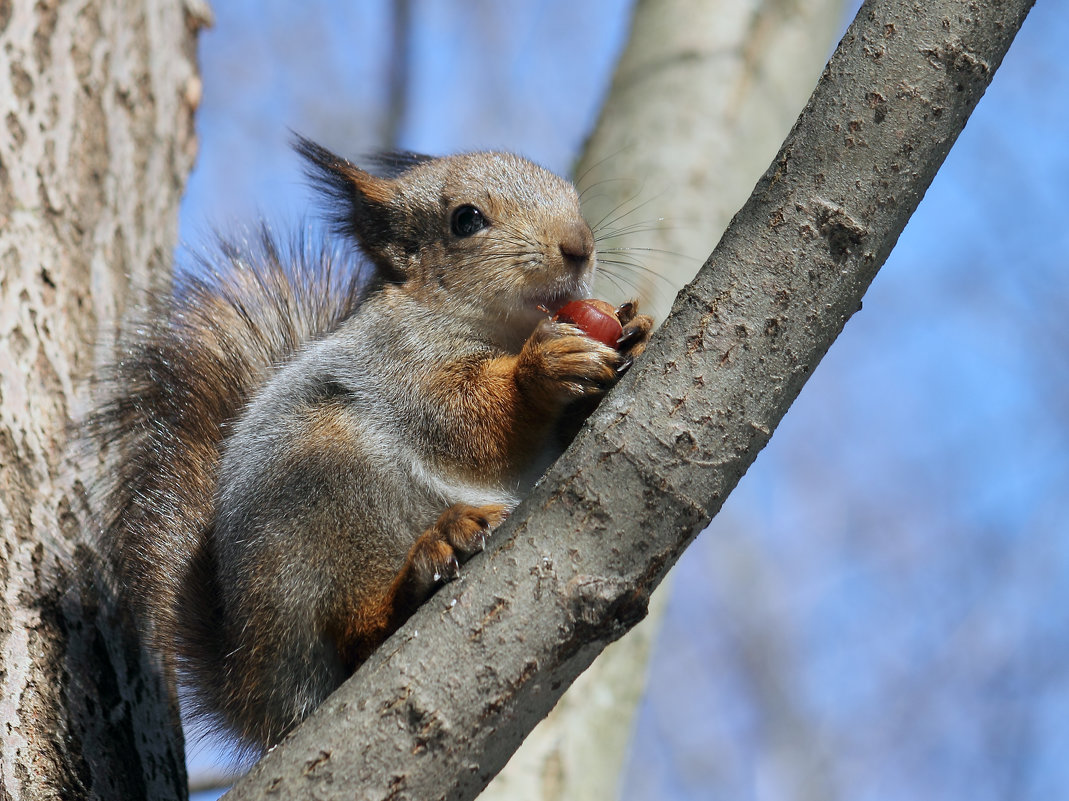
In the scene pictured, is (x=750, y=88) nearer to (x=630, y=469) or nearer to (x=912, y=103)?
(x=912, y=103)

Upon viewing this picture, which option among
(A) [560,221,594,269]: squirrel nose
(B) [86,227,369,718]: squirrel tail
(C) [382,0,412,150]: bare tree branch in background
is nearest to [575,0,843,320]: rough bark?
(A) [560,221,594,269]: squirrel nose

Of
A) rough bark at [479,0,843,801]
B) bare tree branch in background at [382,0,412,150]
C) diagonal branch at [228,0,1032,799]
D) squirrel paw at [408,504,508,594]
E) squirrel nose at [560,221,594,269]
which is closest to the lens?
diagonal branch at [228,0,1032,799]

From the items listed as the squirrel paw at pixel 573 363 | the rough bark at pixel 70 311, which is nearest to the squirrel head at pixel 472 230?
the squirrel paw at pixel 573 363

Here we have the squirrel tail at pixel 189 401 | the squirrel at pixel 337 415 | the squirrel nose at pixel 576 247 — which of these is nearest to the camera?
the squirrel at pixel 337 415

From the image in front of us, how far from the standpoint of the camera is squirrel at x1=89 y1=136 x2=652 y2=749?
9.00ft

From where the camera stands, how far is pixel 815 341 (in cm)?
201

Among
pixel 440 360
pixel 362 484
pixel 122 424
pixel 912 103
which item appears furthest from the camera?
pixel 122 424

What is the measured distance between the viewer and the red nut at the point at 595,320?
2793 millimetres

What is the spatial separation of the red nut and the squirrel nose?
40cm

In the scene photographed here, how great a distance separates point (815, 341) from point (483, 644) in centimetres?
85

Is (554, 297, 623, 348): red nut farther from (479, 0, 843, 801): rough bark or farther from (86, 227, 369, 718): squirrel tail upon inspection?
(86, 227, 369, 718): squirrel tail

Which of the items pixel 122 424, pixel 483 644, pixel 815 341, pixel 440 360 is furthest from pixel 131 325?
pixel 815 341

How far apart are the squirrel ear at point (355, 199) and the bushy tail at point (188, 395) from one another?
0.22 m

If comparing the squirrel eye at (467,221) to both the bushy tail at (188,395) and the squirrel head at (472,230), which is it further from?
the bushy tail at (188,395)
